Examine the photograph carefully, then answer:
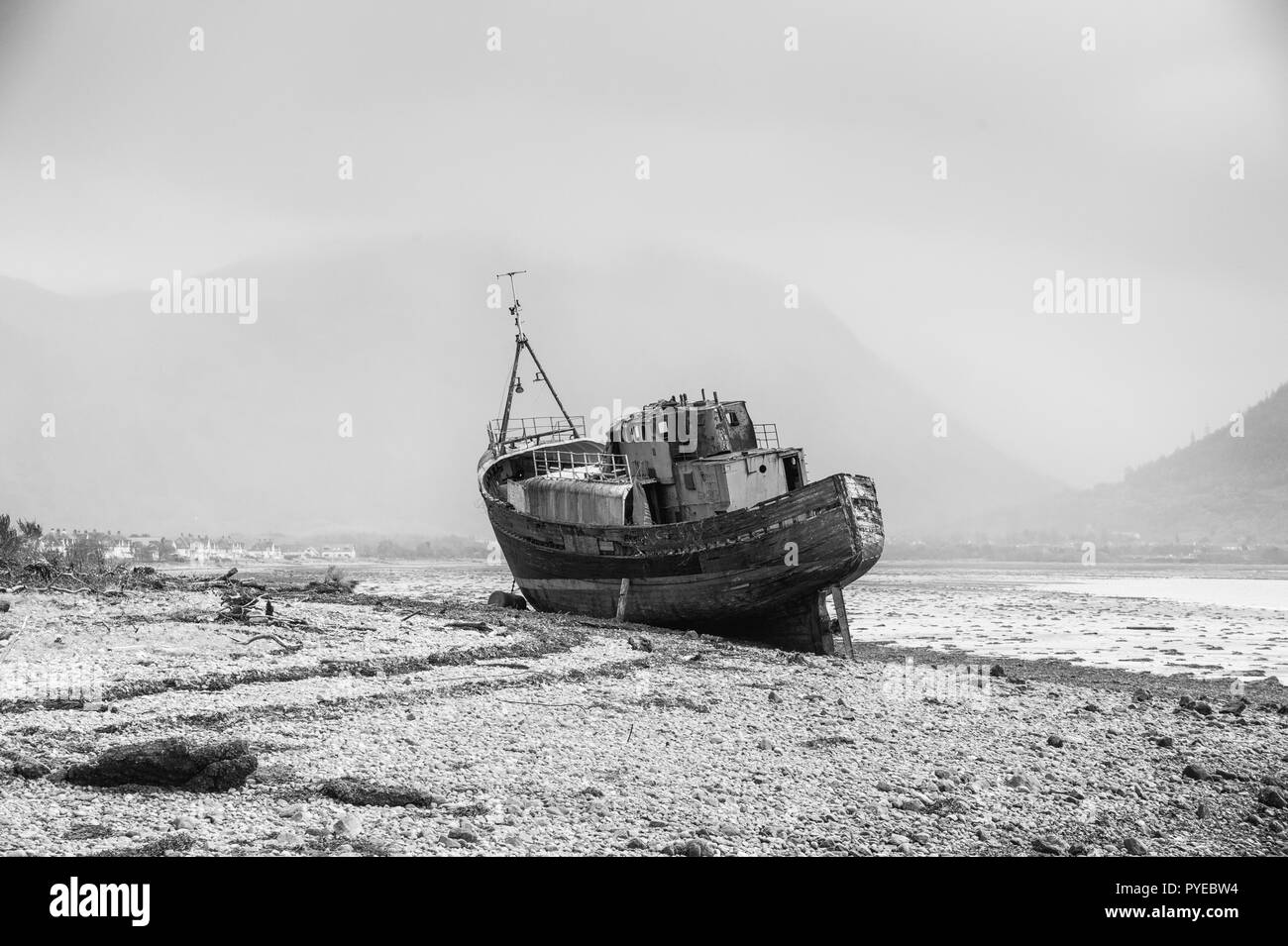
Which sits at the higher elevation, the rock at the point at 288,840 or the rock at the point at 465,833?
the rock at the point at 288,840

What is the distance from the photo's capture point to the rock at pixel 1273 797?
10.9m

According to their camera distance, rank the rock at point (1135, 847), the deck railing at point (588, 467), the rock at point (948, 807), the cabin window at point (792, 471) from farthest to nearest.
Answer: the deck railing at point (588, 467), the cabin window at point (792, 471), the rock at point (948, 807), the rock at point (1135, 847)

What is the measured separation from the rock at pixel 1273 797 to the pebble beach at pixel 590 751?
0.04 meters

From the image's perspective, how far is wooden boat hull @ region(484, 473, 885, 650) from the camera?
78.6 ft

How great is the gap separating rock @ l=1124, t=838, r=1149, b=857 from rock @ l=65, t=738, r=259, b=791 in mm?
7594

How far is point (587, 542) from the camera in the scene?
27.7 meters

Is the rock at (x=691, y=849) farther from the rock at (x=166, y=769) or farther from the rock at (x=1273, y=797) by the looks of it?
the rock at (x=1273, y=797)

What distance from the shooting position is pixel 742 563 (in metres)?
24.8

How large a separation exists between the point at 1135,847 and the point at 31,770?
9.48 metres

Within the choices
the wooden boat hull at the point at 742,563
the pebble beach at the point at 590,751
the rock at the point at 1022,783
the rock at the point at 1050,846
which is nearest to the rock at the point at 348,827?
the pebble beach at the point at 590,751

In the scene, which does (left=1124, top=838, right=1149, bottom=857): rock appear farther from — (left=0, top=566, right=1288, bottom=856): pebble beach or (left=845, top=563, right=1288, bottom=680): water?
(left=845, top=563, right=1288, bottom=680): water

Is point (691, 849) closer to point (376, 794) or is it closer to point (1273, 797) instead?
point (376, 794)

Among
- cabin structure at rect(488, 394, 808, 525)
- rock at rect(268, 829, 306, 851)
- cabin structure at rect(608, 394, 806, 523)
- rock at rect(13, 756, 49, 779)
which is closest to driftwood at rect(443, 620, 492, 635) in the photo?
cabin structure at rect(488, 394, 808, 525)

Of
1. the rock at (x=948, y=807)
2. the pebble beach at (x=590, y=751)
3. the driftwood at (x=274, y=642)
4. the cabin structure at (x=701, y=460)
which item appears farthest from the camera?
the cabin structure at (x=701, y=460)
